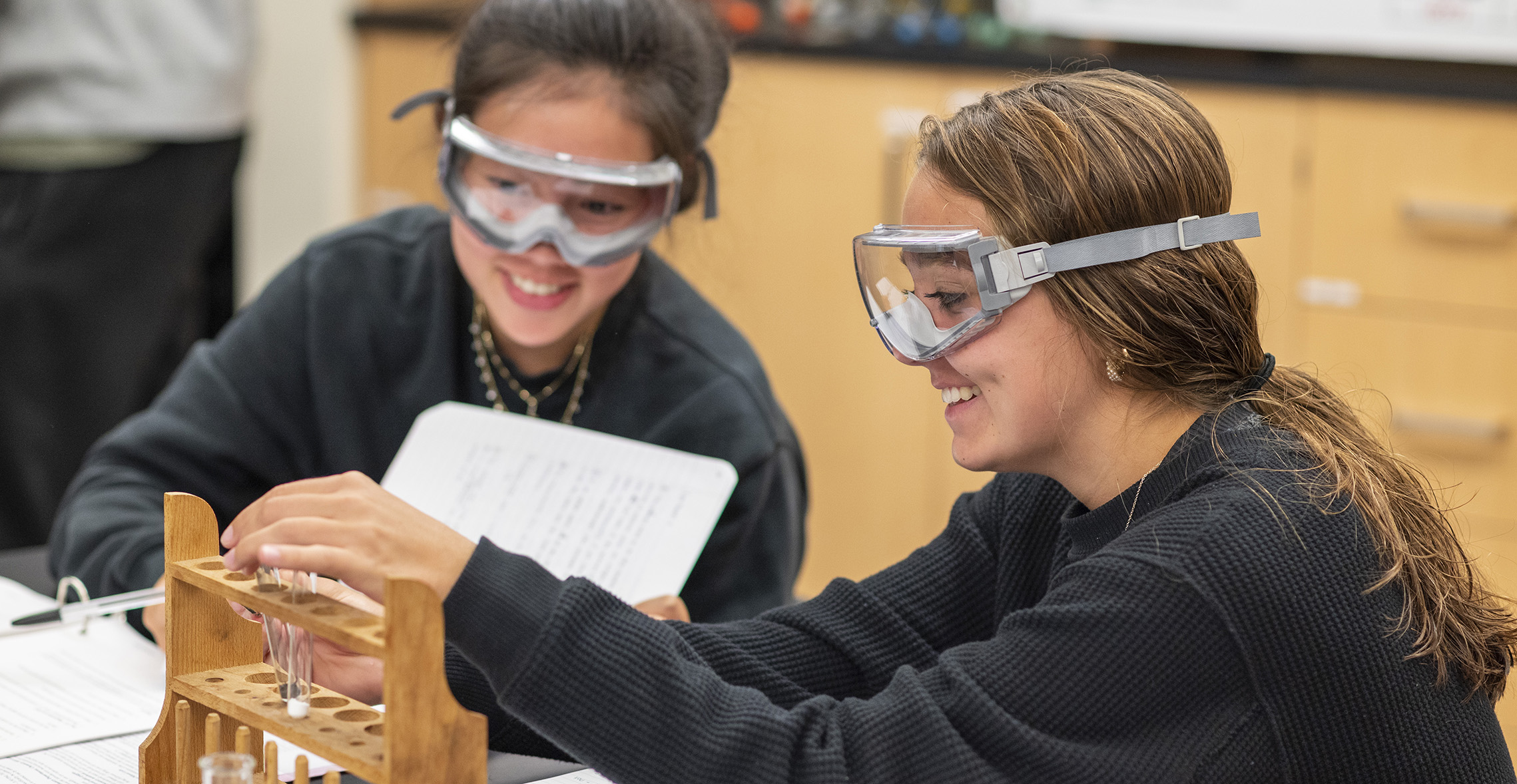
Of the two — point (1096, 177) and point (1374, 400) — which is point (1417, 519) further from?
point (1374, 400)

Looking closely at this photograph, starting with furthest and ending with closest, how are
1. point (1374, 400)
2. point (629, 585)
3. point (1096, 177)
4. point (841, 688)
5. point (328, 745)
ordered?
point (1374, 400)
point (629, 585)
point (841, 688)
point (1096, 177)
point (328, 745)

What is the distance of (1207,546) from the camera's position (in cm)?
87

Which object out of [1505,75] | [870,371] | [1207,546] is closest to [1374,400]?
[1505,75]

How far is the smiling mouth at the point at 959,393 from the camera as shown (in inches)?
40.4

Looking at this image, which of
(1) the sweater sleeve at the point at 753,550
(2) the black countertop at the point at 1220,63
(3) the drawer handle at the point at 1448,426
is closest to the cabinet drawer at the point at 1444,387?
(3) the drawer handle at the point at 1448,426

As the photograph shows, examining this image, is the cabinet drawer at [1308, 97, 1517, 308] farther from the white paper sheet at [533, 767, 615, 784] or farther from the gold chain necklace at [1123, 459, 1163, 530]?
the white paper sheet at [533, 767, 615, 784]

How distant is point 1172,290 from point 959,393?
155mm

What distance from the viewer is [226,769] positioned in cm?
82

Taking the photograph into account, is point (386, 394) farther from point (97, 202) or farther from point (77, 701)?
point (97, 202)

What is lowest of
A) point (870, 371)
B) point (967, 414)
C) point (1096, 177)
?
point (870, 371)

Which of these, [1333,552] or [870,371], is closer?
[1333,552]

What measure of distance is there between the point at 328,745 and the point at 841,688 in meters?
0.41

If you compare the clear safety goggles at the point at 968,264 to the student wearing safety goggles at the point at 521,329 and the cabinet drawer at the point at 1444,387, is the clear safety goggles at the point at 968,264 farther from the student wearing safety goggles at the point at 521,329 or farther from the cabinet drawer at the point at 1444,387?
the cabinet drawer at the point at 1444,387


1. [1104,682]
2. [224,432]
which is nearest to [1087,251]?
[1104,682]
